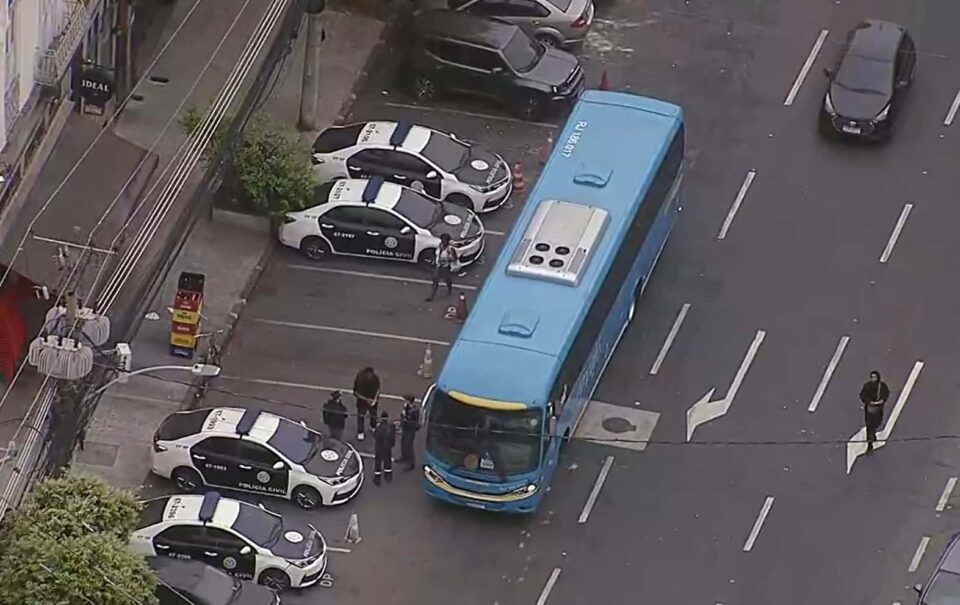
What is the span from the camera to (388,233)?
186 ft

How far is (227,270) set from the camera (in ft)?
185

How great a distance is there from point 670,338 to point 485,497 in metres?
7.17

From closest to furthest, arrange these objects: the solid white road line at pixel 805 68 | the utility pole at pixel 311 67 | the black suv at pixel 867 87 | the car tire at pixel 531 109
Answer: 1. the utility pole at pixel 311 67
2. the black suv at pixel 867 87
3. the car tire at pixel 531 109
4. the solid white road line at pixel 805 68

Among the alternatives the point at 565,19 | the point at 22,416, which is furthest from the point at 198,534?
the point at 565,19

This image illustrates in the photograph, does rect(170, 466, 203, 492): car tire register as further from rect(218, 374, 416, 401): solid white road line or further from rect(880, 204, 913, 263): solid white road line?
rect(880, 204, 913, 263): solid white road line

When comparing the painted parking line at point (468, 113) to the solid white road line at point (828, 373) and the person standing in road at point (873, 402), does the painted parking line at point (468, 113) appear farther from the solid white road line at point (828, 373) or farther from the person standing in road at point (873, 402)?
the person standing in road at point (873, 402)

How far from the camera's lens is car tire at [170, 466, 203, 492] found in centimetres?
5012

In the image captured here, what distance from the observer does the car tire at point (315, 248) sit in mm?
56938

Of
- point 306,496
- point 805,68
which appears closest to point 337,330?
point 306,496

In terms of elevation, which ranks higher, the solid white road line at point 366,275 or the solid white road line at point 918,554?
the solid white road line at point 918,554

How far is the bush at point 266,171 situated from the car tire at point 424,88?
5.99m

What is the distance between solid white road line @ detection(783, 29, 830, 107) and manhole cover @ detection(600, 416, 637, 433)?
12.8 meters

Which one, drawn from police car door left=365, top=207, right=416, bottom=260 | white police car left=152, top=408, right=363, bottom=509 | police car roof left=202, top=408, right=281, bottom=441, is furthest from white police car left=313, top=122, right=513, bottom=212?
white police car left=152, top=408, right=363, bottom=509

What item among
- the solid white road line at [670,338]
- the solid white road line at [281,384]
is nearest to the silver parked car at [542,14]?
the solid white road line at [670,338]
